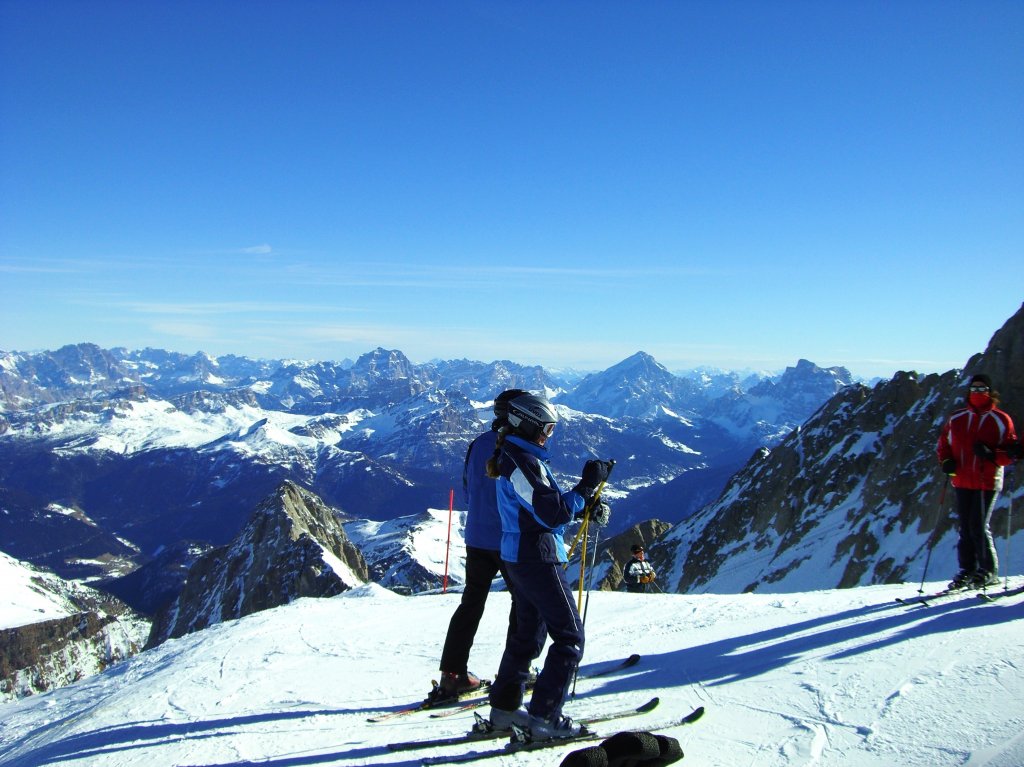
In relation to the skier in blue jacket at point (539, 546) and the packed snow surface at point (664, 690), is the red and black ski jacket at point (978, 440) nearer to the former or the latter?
the packed snow surface at point (664, 690)

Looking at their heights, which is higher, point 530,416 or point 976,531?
point 530,416

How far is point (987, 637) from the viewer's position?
27.1 ft

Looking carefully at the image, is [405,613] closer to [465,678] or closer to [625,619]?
[625,619]

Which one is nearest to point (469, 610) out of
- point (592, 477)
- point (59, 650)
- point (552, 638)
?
point (552, 638)

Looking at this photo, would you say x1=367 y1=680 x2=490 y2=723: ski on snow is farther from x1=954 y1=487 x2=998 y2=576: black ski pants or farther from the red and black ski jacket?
the red and black ski jacket

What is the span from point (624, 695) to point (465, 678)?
196 cm

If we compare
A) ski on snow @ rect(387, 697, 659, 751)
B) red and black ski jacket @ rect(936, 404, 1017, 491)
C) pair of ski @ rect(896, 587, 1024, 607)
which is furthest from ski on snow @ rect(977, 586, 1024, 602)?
ski on snow @ rect(387, 697, 659, 751)

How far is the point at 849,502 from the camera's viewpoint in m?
62.2

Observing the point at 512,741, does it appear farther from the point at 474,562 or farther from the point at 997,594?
the point at 997,594

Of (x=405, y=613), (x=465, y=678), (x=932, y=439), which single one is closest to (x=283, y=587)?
(x=932, y=439)

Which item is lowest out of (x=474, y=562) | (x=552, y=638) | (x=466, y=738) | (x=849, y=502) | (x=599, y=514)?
(x=849, y=502)

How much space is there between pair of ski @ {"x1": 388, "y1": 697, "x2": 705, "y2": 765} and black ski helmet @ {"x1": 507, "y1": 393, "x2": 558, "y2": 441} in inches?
112

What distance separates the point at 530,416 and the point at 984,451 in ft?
28.6

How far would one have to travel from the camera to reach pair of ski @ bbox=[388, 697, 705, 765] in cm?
619
